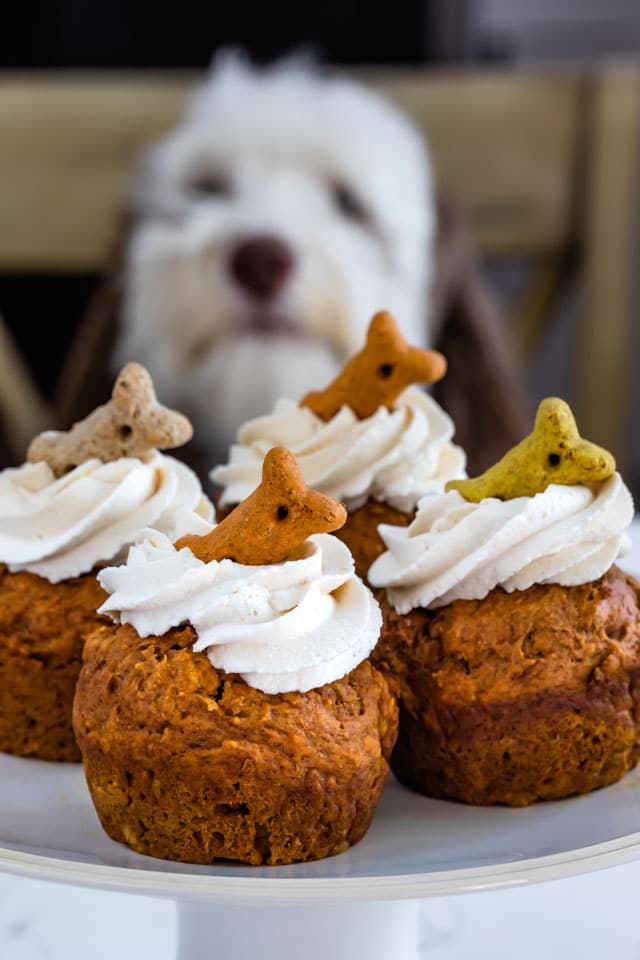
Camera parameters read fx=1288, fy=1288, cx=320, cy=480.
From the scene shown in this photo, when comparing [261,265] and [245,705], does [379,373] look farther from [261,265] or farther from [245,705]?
[261,265]

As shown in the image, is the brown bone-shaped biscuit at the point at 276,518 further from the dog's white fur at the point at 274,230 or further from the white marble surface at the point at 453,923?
the dog's white fur at the point at 274,230

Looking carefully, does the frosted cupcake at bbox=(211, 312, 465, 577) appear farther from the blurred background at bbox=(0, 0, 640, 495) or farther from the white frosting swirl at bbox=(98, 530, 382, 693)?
the blurred background at bbox=(0, 0, 640, 495)

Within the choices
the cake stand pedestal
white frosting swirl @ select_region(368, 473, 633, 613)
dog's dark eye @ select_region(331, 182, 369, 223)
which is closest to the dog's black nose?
dog's dark eye @ select_region(331, 182, 369, 223)

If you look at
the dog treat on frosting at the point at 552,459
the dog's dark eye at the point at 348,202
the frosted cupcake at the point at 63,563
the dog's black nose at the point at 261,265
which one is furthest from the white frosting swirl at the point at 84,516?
the dog's dark eye at the point at 348,202

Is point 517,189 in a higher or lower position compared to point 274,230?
lower

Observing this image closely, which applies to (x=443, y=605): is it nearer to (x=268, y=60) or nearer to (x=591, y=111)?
(x=591, y=111)

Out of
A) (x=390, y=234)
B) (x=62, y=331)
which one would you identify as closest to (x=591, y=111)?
(x=390, y=234)

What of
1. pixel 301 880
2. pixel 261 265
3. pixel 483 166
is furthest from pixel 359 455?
pixel 483 166
